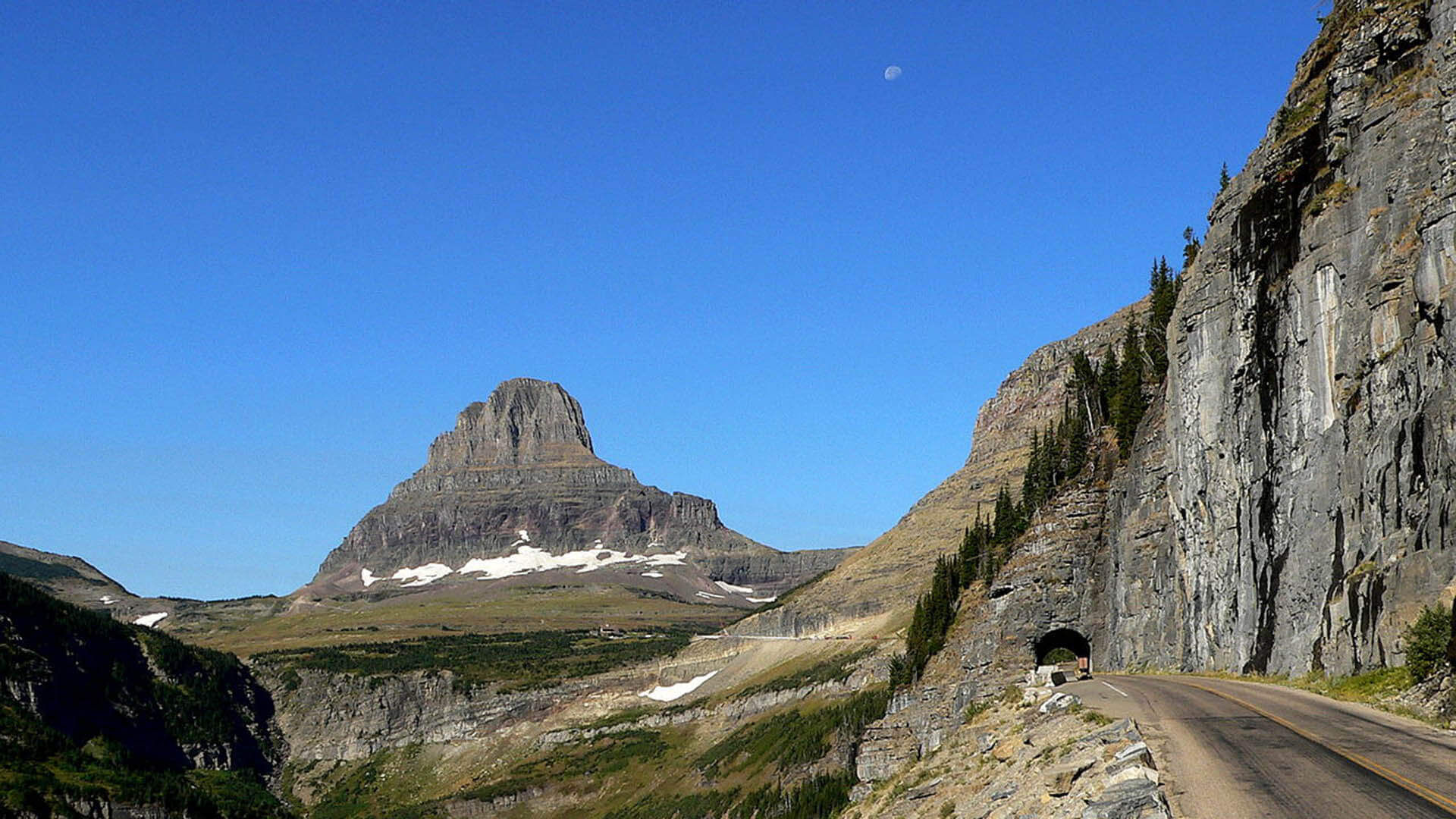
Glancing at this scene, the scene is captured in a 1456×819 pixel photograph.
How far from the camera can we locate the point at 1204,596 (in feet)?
164

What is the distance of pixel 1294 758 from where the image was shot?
21812mm

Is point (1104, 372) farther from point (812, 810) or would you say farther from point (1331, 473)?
point (1331, 473)

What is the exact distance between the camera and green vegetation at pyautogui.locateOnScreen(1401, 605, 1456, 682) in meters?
26.9

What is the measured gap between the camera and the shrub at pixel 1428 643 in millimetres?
26906

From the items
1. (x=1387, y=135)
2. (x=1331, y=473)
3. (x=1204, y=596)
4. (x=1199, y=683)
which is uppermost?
(x=1387, y=135)

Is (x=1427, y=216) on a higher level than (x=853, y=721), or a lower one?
higher

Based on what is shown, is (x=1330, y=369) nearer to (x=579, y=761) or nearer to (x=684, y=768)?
(x=684, y=768)

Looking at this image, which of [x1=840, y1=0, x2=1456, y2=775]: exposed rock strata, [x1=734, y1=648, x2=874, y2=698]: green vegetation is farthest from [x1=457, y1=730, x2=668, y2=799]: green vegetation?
[x1=840, y1=0, x2=1456, y2=775]: exposed rock strata

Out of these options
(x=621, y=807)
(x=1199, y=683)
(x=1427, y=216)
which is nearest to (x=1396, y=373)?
(x=1427, y=216)

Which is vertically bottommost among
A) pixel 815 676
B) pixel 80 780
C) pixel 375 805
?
pixel 375 805

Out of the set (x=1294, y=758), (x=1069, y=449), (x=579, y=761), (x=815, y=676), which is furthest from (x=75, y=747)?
(x=1294, y=758)

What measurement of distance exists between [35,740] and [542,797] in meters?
64.8

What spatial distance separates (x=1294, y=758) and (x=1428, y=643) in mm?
7719

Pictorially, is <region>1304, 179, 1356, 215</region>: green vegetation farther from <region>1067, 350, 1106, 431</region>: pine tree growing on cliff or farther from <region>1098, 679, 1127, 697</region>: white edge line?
<region>1067, 350, 1106, 431</region>: pine tree growing on cliff
